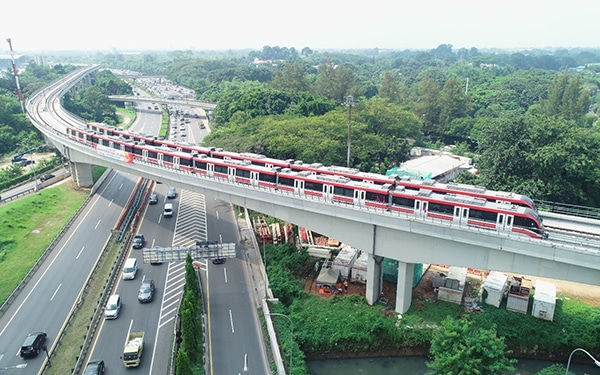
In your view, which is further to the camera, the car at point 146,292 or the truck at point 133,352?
the car at point 146,292

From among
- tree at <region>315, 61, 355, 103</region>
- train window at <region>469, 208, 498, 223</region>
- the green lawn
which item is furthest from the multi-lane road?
tree at <region>315, 61, 355, 103</region>

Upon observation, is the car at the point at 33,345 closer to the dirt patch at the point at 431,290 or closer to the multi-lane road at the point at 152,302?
the multi-lane road at the point at 152,302

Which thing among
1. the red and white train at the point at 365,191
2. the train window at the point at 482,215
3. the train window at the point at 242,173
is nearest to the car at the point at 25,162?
the red and white train at the point at 365,191

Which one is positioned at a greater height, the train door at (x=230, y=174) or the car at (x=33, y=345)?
the train door at (x=230, y=174)

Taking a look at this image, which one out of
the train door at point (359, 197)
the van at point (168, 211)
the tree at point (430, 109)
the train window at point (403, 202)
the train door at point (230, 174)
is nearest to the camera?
the train window at point (403, 202)

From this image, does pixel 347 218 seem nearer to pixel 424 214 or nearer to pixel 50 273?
pixel 424 214

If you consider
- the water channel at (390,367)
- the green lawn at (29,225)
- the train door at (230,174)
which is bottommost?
the water channel at (390,367)

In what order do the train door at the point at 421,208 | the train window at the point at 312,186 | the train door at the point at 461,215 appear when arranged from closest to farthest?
the train door at the point at 461,215, the train door at the point at 421,208, the train window at the point at 312,186

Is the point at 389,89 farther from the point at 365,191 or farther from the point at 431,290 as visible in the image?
the point at 365,191
